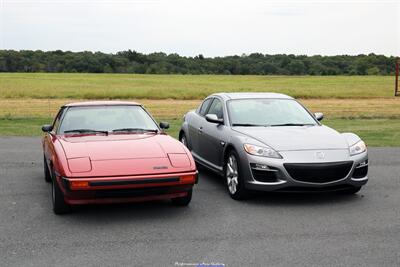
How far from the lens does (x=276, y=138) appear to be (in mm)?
7551

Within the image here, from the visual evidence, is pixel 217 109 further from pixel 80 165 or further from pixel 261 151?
pixel 80 165

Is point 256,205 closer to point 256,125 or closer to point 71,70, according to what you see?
point 256,125

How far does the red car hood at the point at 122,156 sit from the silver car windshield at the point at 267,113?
1.61 metres

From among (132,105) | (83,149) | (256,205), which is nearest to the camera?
(83,149)

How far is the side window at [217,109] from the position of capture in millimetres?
8805

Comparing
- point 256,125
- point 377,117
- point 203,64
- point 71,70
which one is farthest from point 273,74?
point 256,125

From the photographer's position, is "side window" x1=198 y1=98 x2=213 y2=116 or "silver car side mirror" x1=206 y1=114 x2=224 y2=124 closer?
"silver car side mirror" x1=206 y1=114 x2=224 y2=124

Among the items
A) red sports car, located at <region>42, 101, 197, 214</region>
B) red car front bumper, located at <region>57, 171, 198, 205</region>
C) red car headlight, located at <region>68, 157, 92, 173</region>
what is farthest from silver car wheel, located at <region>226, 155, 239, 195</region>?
red car headlight, located at <region>68, 157, 92, 173</region>

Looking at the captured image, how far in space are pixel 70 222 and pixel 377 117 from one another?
60.2 feet

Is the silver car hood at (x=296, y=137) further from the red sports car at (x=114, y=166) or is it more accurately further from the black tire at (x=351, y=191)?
the red sports car at (x=114, y=166)

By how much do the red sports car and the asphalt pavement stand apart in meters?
0.31

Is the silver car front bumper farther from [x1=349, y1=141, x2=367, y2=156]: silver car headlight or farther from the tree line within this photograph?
the tree line

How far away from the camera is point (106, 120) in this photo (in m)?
7.73

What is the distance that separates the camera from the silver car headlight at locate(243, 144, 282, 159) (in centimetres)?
720
